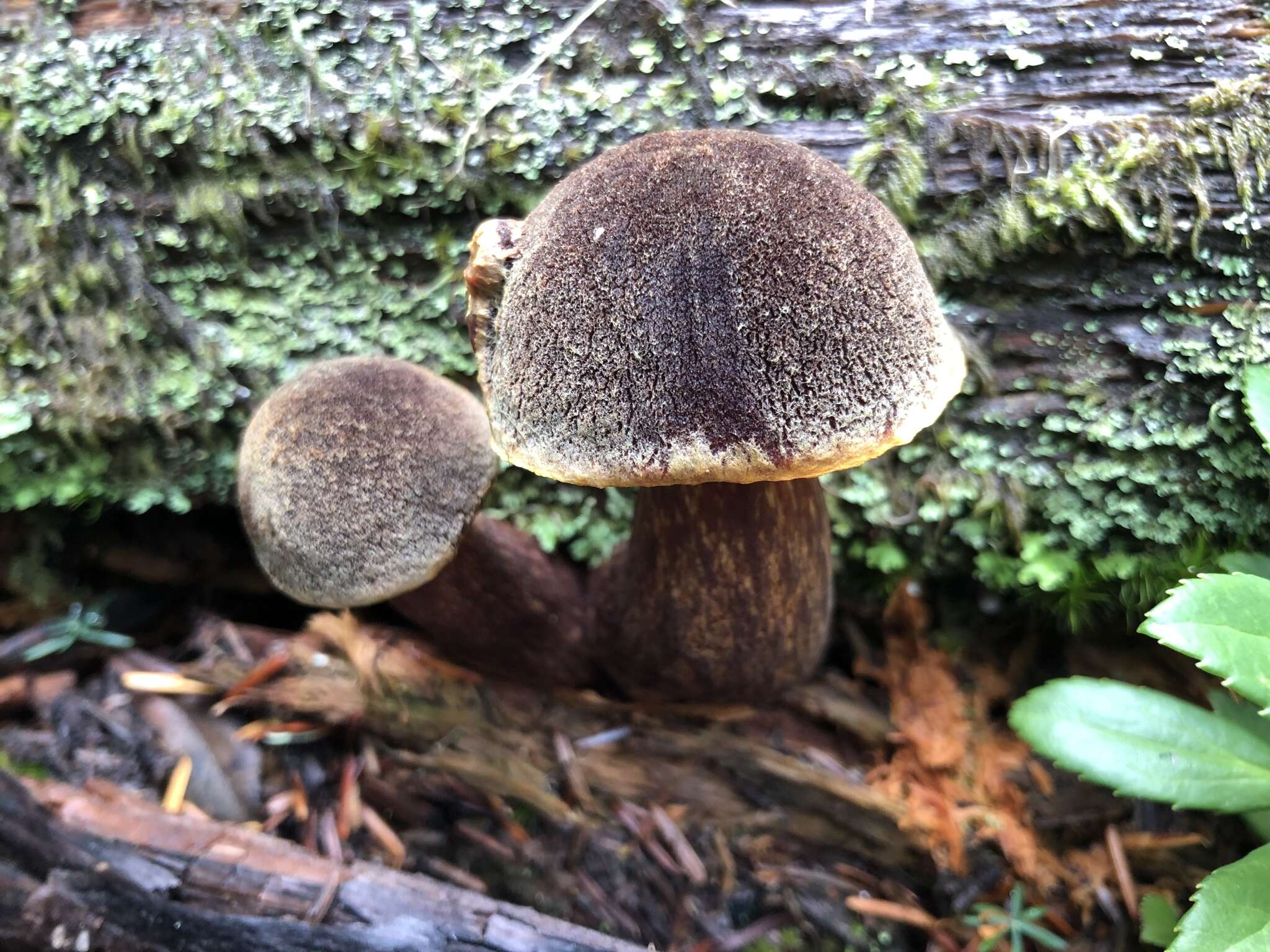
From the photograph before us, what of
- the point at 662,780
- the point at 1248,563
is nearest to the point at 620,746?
the point at 662,780

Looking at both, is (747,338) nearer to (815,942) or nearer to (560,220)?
(560,220)

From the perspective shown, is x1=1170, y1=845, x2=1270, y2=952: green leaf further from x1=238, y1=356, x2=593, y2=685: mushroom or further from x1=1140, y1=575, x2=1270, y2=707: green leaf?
x1=238, y1=356, x2=593, y2=685: mushroom

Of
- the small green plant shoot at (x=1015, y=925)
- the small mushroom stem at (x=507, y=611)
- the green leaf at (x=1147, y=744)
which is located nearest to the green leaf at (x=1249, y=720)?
the green leaf at (x=1147, y=744)

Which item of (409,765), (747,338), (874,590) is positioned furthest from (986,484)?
(409,765)

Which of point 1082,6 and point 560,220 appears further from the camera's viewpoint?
point 1082,6

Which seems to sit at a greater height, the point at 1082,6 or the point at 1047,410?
the point at 1082,6

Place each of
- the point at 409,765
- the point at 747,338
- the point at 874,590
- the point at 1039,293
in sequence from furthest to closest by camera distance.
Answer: the point at 874,590
the point at 409,765
the point at 1039,293
the point at 747,338

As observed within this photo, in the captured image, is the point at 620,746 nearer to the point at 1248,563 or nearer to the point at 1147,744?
the point at 1147,744

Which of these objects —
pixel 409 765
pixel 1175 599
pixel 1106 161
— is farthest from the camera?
pixel 409 765
